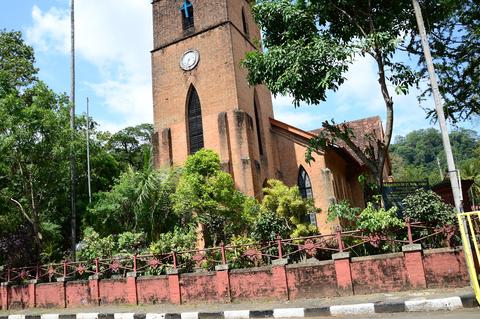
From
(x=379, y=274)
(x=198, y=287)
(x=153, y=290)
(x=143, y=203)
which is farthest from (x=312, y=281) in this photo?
(x=143, y=203)

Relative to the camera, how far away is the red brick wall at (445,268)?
8.74m

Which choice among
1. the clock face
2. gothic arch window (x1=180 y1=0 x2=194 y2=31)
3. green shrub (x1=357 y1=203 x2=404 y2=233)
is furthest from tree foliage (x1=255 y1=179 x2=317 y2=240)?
gothic arch window (x1=180 y1=0 x2=194 y2=31)

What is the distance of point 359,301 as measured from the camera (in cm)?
888

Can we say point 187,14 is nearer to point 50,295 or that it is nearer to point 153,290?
point 50,295

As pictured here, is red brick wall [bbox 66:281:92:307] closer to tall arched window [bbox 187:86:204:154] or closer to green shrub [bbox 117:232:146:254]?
green shrub [bbox 117:232:146:254]

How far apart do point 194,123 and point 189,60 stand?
356 centimetres

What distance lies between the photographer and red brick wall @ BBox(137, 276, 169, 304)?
11773 mm

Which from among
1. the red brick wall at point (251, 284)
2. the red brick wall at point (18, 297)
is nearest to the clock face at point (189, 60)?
the red brick wall at point (18, 297)

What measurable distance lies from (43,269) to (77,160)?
4.76 m

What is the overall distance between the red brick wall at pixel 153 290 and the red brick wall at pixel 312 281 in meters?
3.65


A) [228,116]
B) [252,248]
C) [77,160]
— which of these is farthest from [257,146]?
[252,248]

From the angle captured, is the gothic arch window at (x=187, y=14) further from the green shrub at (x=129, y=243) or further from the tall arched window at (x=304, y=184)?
the green shrub at (x=129, y=243)

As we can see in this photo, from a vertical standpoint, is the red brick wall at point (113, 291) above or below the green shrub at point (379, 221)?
below

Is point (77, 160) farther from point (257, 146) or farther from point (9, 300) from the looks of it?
point (257, 146)
